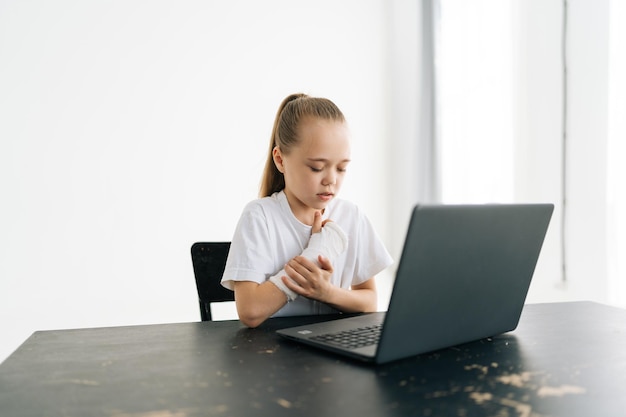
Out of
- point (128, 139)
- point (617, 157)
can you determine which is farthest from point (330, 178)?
point (128, 139)

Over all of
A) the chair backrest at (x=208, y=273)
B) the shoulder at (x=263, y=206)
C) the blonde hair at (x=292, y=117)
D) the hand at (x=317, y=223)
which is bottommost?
the chair backrest at (x=208, y=273)

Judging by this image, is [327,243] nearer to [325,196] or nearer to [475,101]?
[325,196]

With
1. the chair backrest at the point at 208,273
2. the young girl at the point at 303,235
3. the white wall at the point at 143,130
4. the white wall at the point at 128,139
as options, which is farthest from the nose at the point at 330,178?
the white wall at the point at 128,139

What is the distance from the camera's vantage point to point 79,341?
0.92 m

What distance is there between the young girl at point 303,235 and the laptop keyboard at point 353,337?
199 millimetres

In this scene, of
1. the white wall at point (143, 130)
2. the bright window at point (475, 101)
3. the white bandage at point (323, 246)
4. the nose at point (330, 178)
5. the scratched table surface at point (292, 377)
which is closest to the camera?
the scratched table surface at point (292, 377)

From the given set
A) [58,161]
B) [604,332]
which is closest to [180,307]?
[58,161]

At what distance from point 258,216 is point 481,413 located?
2.66 feet

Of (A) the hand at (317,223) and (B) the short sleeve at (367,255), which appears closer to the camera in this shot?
(A) the hand at (317,223)

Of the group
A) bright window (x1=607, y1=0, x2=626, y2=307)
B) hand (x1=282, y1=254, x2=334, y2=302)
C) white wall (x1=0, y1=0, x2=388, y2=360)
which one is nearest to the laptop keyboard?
hand (x1=282, y1=254, x2=334, y2=302)

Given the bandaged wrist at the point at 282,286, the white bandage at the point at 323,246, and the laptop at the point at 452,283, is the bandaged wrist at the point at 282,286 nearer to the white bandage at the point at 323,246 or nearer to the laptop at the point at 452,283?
the white bandage at the point at 323,246

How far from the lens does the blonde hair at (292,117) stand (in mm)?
1304

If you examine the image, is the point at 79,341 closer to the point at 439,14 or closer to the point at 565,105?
the point at 565,105

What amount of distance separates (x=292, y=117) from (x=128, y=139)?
7.20ft
